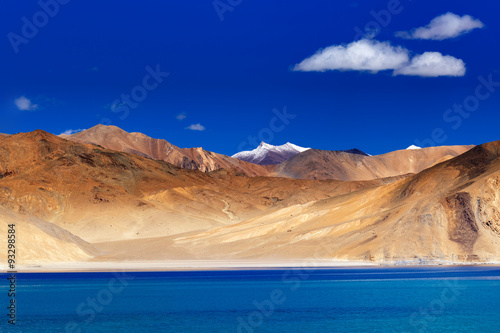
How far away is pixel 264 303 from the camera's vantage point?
5541 centimetres

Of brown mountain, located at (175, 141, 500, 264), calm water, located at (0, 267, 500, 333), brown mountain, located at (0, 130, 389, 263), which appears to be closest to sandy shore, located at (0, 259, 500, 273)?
brown mountain, located at (175, 141, 500, 264)

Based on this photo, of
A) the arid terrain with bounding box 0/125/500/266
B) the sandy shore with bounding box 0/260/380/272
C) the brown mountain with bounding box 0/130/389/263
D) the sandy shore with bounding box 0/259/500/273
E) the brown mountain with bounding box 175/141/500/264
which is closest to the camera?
the sandy shore with bounding box 0/259/500/273

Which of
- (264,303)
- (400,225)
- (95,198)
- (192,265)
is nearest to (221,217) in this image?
(95,198)

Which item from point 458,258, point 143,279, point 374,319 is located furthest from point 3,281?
point 458,258

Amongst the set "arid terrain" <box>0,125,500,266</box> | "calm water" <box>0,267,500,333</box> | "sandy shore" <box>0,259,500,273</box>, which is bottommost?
"calm water" <box>0,267,500,333</box>

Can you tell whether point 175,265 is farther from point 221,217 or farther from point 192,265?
point 221,217

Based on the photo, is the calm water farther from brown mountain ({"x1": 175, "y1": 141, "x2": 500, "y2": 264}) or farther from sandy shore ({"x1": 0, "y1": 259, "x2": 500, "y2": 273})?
brown mountain ({"x1": 175, "y1": 141, "x2": 500, "y2": 264})

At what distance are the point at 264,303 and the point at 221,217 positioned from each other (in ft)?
429

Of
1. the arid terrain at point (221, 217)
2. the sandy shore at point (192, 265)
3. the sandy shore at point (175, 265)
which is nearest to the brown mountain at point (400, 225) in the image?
the arid terrain at point (221, 217)

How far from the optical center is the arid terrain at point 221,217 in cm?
10181

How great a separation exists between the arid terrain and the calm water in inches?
598

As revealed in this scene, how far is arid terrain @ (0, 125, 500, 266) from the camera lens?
334ft

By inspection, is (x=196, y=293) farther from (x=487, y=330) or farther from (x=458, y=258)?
(x=458, y=258)

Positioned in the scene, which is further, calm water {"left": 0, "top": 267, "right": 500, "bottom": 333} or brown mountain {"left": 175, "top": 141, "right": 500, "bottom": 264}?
brown mountain {"left": 175, "top": 141, "right": 500, "bottom": 264}
